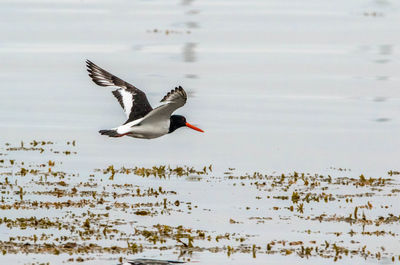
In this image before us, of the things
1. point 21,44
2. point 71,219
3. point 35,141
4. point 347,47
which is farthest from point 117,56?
point 71,219

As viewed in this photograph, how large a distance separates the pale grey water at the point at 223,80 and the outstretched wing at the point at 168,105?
1.72 m

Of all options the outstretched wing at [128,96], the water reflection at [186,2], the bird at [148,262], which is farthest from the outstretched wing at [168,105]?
the water reflection at [186,2]

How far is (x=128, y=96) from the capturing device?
1756 centimetres

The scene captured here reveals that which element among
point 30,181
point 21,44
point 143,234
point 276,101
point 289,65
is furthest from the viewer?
point 21,44

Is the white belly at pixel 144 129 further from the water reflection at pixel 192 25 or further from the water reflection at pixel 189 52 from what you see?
the water reflection at pixel 192 25

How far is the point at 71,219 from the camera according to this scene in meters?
13.6


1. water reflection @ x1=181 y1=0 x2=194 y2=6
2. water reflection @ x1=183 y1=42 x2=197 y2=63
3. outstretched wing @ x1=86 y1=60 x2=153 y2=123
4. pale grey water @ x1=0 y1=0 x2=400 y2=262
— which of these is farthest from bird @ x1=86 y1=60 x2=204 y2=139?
water reflection @ x1=181 y1=0 x2=194 y2=6

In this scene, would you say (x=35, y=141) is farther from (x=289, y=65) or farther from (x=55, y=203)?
(x=289, y=65)

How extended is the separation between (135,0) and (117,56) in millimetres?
28338

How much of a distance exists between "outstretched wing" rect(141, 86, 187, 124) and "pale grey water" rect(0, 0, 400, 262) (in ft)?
5.65

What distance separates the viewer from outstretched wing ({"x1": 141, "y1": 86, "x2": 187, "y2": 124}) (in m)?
14.9

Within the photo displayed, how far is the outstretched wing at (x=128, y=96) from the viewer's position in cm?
1711

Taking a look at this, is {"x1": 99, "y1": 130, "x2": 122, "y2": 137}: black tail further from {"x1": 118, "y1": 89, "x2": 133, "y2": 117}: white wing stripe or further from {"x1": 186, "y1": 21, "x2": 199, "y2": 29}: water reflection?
{"x1": 186, "y1": 21, "x2": 199, "y2": 29}: water reflection

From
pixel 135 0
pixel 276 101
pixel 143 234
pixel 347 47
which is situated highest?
pixel 135 0
